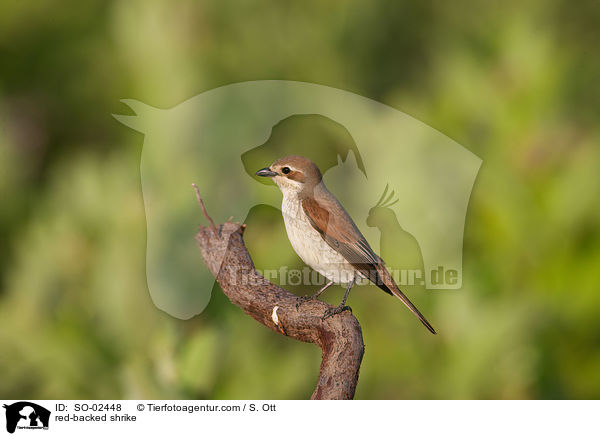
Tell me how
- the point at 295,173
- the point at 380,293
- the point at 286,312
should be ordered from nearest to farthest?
the point at 286,312 → the point at 295,173 → the point at 380,293

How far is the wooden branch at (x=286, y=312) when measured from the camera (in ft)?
10.3

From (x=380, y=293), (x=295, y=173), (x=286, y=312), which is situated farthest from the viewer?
(x=380, y=293)

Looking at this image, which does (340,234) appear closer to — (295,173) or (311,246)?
(311,246)

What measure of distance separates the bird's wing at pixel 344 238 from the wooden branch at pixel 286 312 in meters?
0.32

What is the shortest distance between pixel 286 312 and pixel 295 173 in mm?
782

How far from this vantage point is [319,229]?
147 inches

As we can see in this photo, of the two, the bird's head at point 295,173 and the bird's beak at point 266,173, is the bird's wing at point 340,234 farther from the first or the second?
the bird's beak at point 266,173

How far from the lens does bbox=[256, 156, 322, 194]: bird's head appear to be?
3.71 meters
